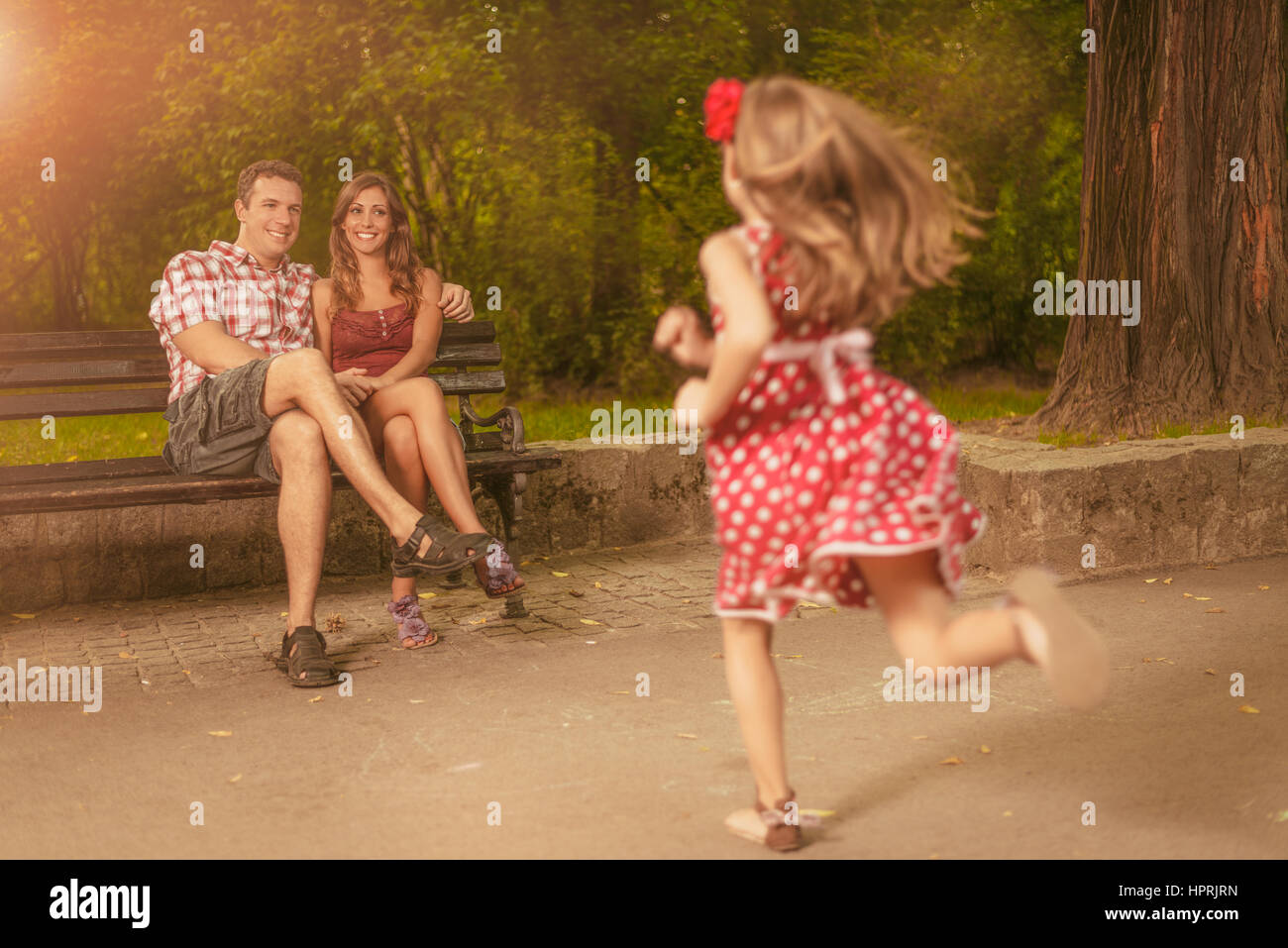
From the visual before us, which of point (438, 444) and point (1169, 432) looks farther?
point (1169, 432)

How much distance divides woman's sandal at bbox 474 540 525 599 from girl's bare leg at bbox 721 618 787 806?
78.8 inches

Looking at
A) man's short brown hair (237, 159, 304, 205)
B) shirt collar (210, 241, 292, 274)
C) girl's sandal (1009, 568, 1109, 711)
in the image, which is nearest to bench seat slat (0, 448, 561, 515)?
shirt collar (210, 241, 292, 274)

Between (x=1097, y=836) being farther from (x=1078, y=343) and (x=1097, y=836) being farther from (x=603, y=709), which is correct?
(x=1078, y=343)

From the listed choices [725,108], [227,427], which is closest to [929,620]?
[725,108]

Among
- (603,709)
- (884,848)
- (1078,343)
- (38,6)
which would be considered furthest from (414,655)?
(38,6)

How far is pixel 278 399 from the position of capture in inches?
207

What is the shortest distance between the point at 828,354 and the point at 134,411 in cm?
398

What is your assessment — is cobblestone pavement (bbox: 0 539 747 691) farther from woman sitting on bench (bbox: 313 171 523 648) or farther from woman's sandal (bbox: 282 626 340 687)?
woman sitting on bench (bbox: 313 171 523 648)

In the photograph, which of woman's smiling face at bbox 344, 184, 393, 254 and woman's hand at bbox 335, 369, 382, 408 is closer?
woman's hand at bbox 335, 369, 382, 408

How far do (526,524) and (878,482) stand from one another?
395 cm

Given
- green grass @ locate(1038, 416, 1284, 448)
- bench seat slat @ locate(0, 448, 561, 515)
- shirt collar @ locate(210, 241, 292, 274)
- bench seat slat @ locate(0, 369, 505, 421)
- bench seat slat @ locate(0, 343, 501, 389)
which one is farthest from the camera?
green grass @ locate(1038, 416, 1284, 448)

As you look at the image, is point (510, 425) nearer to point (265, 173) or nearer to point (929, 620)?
point (265, 173)

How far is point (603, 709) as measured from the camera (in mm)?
4625

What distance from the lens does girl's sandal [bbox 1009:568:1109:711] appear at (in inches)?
115
